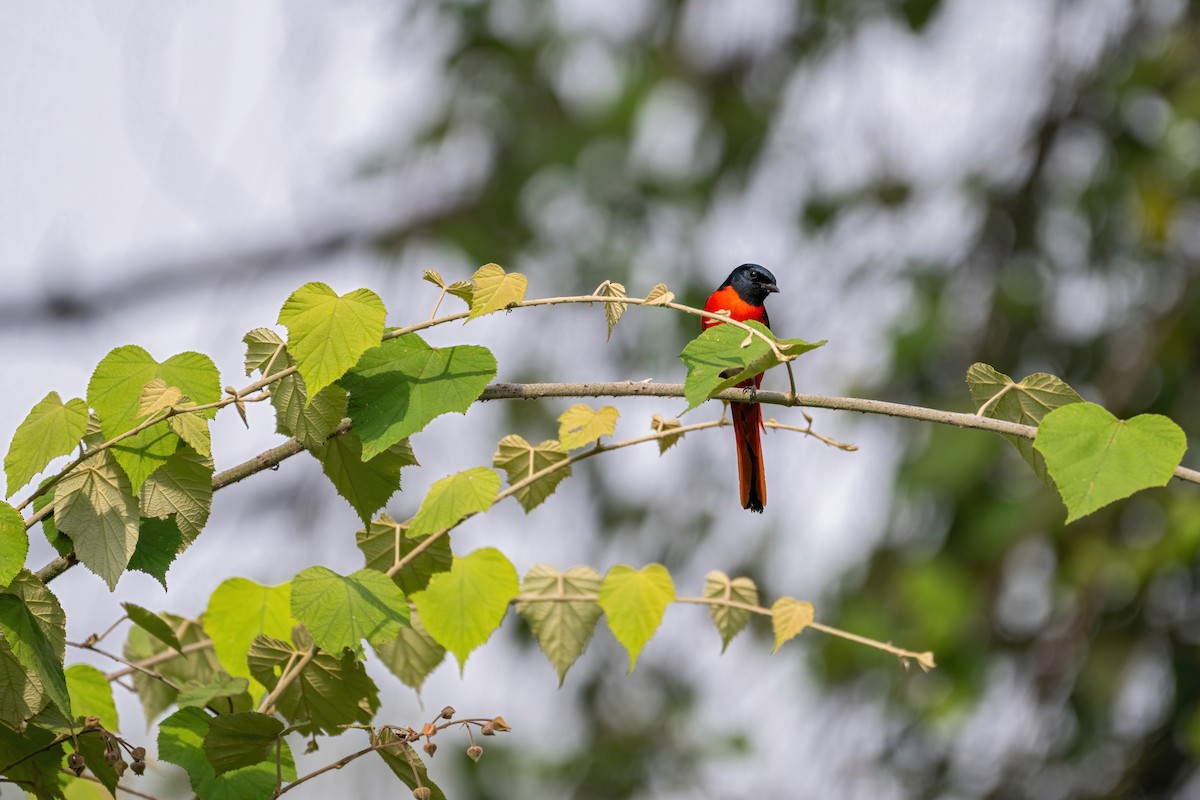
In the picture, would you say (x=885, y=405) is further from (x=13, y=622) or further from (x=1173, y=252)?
(x=1173, y=252)

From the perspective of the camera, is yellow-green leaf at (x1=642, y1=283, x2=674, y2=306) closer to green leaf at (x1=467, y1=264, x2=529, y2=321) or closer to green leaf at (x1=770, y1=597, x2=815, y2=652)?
green leaf at (x1=467, y1=264, x2=529, y2=321)

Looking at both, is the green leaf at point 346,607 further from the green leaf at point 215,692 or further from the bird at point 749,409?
the bird at point 749,409

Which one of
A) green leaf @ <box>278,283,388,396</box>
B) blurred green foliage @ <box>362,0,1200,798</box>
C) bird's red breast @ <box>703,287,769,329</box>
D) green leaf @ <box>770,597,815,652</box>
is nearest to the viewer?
green leaf @ <box>278,283,388,396</box>

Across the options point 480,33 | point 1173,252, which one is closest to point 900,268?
point 1173,252

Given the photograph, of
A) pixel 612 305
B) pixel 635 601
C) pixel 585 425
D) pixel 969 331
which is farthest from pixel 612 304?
pixel 969 331

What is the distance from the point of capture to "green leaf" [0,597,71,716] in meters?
1.44

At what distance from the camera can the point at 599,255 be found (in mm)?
8719

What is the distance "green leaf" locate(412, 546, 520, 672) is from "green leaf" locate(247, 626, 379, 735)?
0.50ft

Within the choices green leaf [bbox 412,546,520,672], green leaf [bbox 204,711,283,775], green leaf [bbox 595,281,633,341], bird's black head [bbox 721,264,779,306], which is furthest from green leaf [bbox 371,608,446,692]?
bird's black head [bbox 721,264,779,306]

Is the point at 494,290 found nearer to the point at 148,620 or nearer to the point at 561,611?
the point at 561,611

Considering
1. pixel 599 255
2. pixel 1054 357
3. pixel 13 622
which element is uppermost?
pixel 13 622

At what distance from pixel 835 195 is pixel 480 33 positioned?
106 inches

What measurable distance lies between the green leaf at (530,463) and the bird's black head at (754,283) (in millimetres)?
3014

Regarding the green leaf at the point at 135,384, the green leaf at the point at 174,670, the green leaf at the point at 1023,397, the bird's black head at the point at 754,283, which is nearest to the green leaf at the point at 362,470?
the green leaf at the point at 135,384
